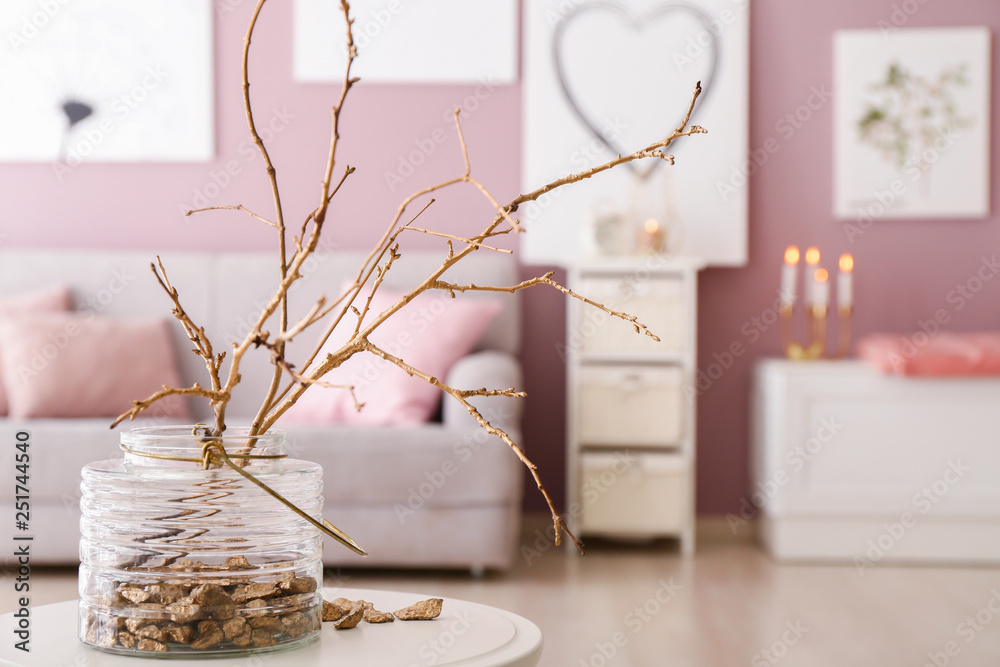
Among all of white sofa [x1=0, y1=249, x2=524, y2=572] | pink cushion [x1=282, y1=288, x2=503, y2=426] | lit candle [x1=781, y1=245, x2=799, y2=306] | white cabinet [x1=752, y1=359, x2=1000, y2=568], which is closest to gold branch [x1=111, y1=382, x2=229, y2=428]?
white sofa [x1=0, y1=249, x2=524, y2=572]

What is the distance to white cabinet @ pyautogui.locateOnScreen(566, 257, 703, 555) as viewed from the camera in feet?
10.4

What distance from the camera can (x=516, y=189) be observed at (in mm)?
3580

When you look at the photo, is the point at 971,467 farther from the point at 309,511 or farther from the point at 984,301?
the point at 309,511

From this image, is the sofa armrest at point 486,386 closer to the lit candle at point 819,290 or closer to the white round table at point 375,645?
the lit candle at point 819,290

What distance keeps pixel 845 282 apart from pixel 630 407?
0.92m

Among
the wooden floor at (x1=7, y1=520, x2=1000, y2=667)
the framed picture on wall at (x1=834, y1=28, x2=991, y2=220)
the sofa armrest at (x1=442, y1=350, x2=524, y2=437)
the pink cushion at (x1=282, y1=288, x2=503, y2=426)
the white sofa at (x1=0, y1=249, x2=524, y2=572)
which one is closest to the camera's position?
the wooden floor at (x1=7, y1=520, x2=1000, y2=667)

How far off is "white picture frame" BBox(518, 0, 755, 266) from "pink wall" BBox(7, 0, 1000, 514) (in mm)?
92

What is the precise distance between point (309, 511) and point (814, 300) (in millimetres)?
2928

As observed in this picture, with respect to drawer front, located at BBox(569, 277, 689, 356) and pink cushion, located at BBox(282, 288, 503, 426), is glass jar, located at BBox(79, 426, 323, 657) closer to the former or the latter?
pink cushion, located at BBox(282, 288, 503, 426)

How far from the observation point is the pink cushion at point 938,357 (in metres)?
3.04

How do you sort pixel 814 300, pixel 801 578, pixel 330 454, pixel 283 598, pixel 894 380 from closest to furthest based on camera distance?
pixel 283 598 < pixel 330 454 < pixel 801 578 < pixel 894 380 < pixel 814 300

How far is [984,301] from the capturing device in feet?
11.6

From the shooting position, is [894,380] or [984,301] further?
[984,301]

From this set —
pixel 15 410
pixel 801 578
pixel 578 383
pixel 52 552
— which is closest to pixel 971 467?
pixel 801 578
